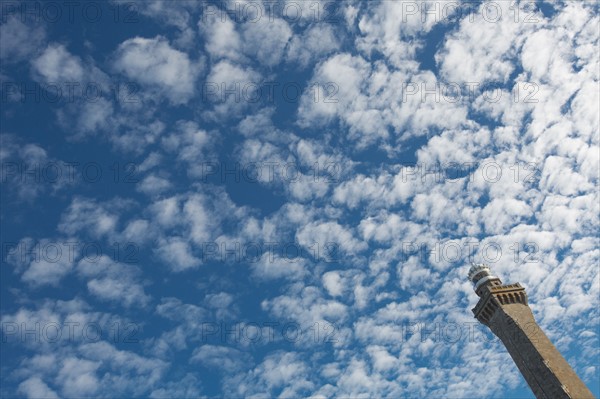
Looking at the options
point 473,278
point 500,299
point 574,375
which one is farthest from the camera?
point 473,278

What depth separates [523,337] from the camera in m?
53.5

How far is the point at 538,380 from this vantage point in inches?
2019

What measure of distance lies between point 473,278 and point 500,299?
590 cm

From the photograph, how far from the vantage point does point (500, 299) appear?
57938 millimetres

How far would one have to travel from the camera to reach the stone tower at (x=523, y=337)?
4951 centimetres

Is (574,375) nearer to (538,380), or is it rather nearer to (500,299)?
(538,380)

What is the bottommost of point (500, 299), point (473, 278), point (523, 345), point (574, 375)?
point (574, 375)

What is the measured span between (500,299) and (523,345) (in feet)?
20.8

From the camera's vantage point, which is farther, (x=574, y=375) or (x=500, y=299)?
(x=500, y=299)

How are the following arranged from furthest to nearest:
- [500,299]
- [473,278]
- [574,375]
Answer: [473,278], [500,299], [574,375]

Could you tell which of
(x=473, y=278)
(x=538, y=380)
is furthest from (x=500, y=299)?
(x=538, y=380)

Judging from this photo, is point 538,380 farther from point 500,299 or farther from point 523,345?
point 500,299

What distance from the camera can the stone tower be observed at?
162 feet

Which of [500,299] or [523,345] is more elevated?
[500,299]
